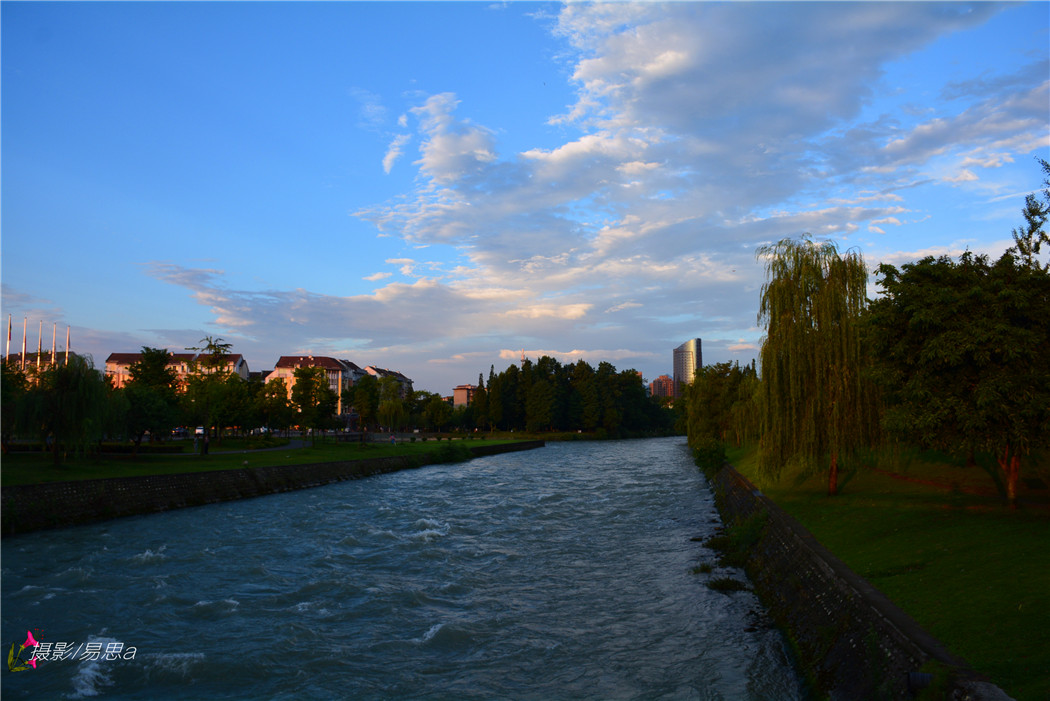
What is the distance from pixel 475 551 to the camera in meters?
22.8

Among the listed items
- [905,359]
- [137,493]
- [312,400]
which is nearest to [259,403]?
[312,400]

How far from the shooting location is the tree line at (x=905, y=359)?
15.4 meters

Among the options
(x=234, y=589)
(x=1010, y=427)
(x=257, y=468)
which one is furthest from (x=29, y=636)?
(x=257, y=468)

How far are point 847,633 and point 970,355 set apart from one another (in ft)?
32.9

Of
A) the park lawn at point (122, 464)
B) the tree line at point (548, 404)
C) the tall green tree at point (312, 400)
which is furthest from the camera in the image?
the tree line at point (548, 404)

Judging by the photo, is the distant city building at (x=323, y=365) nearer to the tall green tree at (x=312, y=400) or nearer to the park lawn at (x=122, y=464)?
the tall green tree at (x=312, y=400)

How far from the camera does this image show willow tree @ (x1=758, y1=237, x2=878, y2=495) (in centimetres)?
2102

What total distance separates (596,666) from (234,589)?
11.3 m

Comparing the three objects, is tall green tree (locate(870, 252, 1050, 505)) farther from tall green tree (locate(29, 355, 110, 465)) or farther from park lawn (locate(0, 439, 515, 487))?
tall green tree (locate(29, 355, 110, 465))

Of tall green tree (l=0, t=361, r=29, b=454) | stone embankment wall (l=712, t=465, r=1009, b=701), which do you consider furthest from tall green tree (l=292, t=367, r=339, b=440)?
stone embankment wall (l=712, t=465, r=1009, b=701)

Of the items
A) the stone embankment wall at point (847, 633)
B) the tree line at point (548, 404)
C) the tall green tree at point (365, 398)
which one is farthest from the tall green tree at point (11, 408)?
the tree line at point (548, 404)

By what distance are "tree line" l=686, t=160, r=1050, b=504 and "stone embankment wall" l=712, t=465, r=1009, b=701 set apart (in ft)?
16.4

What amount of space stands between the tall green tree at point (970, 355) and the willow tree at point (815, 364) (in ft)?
10.4

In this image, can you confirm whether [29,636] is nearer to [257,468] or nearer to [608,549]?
[608,549]
